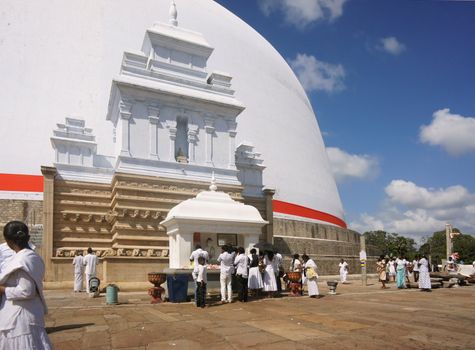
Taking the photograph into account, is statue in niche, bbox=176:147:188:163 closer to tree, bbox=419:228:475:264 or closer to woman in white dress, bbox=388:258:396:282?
woman in white dress, bbox=388:258:396:282

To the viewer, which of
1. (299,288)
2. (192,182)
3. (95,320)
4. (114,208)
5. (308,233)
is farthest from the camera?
(308,233)

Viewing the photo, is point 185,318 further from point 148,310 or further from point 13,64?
point 13,64

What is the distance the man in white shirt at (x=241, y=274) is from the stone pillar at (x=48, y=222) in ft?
26.4

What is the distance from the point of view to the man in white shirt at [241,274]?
444 inches

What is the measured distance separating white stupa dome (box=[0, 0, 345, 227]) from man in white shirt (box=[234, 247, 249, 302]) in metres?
12.5

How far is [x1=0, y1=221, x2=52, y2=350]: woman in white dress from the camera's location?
3604mm

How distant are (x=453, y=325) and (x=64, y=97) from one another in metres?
21.1

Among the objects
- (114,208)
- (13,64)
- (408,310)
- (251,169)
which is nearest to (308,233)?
(251,169)

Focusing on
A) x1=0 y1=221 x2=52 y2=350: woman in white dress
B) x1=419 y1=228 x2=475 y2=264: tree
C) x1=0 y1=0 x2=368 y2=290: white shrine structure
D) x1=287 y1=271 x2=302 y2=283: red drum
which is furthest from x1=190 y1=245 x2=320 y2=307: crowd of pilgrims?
x1=419 y1=228 x2=475 y2=264: tree

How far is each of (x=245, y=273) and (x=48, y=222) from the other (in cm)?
876

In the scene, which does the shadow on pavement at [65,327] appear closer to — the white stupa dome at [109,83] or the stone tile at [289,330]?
the stone tile at [289,330]

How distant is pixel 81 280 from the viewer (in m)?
14.8

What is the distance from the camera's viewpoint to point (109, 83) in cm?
2366

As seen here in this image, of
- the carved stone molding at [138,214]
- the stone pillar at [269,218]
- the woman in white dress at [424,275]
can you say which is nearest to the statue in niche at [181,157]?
the carved stone molding at [138,214]
